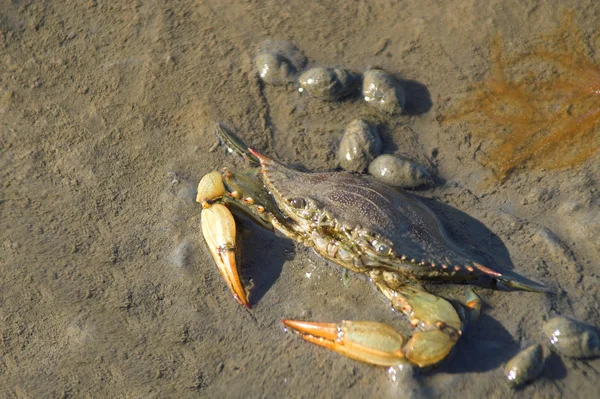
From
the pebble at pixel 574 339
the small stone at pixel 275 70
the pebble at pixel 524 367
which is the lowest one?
the pebble at pixel 524 367

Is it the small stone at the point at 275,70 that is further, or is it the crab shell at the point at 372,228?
the small stone at the point at 275,70

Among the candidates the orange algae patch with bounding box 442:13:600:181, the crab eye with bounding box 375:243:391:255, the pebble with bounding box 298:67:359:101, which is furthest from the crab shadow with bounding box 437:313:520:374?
the pebble with bounding box 298:67:359:101

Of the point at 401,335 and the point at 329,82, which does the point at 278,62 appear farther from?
the point at 401,335

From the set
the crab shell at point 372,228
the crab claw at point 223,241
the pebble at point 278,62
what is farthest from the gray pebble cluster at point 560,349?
the pebble at point 278,62

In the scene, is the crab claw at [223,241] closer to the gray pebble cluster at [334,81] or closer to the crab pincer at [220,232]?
the crab pincer at [220,232]

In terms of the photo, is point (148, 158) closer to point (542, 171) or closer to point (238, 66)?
point (238, 66)

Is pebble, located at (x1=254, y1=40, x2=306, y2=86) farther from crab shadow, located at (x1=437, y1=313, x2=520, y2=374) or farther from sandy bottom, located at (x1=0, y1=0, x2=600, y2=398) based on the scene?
crab shadow, located at (x1=437, y1=313, x2=520, y2=374)

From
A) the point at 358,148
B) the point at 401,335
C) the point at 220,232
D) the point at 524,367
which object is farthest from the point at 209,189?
the point at 524,367

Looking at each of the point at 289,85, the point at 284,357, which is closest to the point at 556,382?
the point at 284,357
